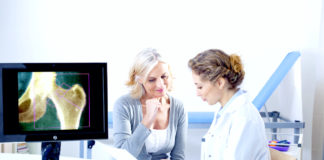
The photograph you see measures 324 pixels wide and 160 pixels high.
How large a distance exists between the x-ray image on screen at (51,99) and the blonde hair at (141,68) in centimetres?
71

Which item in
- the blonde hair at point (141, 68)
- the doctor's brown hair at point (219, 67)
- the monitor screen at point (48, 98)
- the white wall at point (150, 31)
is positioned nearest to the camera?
the monitor screen at point (48, 98)

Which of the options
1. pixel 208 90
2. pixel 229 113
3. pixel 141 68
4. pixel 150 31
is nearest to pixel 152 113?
pixel 141 68

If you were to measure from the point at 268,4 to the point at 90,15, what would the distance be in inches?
63.3

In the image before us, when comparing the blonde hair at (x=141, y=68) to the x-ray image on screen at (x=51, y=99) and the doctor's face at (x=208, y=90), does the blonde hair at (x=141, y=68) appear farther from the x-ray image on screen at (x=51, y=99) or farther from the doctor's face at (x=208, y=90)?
the x-ray image on screen at (x=51, y=99)

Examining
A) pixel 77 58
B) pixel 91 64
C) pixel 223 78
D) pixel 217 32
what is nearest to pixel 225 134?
pixel 223 78

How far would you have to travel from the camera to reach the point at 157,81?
2205mm

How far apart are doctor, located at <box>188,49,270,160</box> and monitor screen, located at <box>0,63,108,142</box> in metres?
0.50

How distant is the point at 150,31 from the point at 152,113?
58.5 inches

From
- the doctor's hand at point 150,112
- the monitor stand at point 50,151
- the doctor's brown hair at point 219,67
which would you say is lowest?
the monitor stand at point 50,151

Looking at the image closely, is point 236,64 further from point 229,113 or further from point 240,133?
point 240,133

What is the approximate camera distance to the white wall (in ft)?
11.1

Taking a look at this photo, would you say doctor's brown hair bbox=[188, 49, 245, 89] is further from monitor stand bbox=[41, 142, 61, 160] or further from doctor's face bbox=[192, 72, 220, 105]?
monitor stand bbox=[41, 142, 61, 160]

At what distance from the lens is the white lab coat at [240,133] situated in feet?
4.92

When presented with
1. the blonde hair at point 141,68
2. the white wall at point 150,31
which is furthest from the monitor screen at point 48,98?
the white wall at point 150,31
